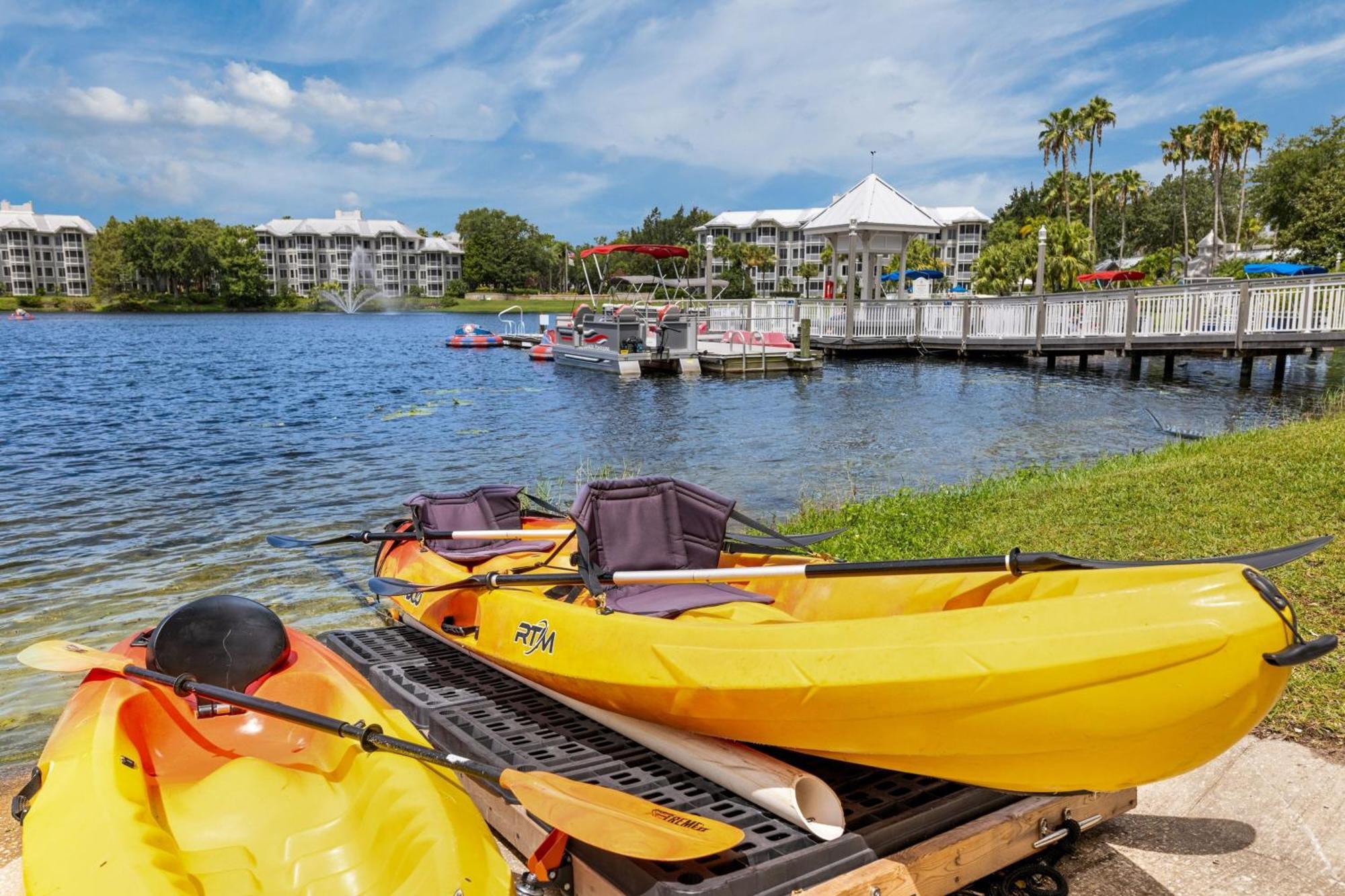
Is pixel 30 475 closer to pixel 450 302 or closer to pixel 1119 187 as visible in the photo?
pixel 1119 187

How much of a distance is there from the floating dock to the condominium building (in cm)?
15641

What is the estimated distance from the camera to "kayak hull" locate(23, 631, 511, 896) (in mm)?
2932

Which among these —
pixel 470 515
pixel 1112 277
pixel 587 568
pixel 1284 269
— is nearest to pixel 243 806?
pixel 587 568

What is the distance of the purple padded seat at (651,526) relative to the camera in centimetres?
495

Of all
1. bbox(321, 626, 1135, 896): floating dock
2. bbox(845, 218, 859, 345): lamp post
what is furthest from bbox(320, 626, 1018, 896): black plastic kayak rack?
bbox(845, 218, 859, 345): lamp post

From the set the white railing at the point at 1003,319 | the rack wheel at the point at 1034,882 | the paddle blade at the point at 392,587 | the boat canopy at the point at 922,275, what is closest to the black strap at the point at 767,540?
the paddle blade at the point at 392,587

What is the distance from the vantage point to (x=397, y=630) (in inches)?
243

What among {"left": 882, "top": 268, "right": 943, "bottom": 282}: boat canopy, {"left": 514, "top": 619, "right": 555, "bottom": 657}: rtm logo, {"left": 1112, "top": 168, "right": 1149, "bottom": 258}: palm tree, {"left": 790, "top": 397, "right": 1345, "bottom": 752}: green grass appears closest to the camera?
{"left": 514, "top": 619, "right": 555, "bottom": 657}: rtm logo

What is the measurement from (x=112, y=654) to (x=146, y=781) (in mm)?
1033

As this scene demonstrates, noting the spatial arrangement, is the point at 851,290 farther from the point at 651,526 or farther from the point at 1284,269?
the point at 651,526

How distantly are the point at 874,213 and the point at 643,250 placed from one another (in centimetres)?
930

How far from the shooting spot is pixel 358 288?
14425 centimetres

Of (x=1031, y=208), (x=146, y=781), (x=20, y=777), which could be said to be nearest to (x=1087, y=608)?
(x=146, y=781)

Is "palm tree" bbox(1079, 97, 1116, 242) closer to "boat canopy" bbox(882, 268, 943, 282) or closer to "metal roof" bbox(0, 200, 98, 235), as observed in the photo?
"boat canopy" bbox(882, 268, 943, 282)
